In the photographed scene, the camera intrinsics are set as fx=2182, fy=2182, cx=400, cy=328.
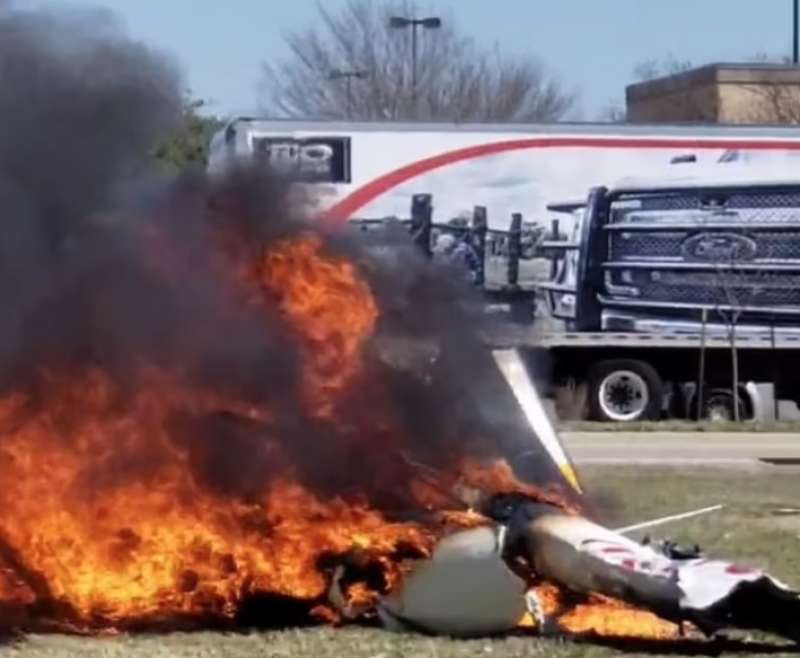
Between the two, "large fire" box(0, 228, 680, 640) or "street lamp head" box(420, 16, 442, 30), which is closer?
"large fire" box(0, 228, 680, 640)

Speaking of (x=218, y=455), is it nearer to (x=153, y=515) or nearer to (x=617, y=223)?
(x=153, y=515)

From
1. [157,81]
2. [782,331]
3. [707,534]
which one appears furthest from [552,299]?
[157,81]

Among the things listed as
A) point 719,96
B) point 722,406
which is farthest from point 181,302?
point 719,96

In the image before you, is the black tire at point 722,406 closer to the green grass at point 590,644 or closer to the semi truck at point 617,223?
the semi truck at point 617,223

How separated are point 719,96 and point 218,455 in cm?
4240

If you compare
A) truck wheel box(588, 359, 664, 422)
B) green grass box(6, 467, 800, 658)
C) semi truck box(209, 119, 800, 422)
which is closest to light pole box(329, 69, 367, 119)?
semi truck box(209, 119, 800, 422)

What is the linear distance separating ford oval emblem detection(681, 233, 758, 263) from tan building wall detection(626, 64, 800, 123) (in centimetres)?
2347

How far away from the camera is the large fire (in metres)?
10.6

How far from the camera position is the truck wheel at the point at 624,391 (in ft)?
89.7

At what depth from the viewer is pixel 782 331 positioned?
27328 millimetres

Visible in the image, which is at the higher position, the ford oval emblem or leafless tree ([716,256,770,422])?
the ford oval emblem

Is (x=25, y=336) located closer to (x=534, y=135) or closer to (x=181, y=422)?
(x=181, y=422)

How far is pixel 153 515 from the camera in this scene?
10.6 meters

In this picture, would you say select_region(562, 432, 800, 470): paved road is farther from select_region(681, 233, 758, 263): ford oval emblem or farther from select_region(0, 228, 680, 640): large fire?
select_region(0, 228, 680, 640): large fire
